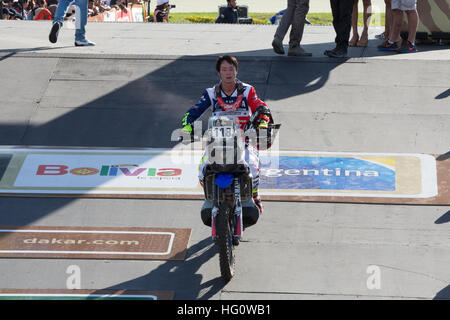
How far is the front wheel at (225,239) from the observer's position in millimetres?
5973

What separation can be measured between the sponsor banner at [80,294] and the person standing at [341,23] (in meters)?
6.40

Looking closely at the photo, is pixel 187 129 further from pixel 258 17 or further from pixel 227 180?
pixel 258 17

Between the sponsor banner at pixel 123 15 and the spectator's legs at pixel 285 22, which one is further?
the sponsor banner at pixel 123 15

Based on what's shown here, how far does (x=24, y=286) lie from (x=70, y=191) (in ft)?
6.69

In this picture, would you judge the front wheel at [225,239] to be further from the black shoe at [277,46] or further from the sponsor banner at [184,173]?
the black shoe at [277,46]

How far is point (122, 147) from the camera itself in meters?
9.11

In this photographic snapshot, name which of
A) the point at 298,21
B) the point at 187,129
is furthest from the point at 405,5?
Answer: the point at 187,129

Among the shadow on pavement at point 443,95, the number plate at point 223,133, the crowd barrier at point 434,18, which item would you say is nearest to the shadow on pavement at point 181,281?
the number plate at point 223,133

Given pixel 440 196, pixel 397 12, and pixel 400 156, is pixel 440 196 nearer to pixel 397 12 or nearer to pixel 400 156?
pixel 400 156

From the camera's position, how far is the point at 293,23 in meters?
11.5

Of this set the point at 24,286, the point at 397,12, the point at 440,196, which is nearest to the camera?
the point at 24,286

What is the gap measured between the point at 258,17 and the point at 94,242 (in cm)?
1856
